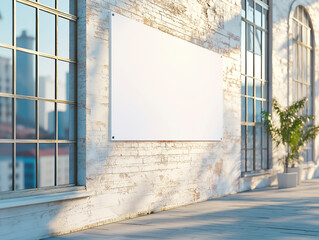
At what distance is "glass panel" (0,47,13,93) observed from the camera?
433cm

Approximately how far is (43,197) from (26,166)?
1.13ft

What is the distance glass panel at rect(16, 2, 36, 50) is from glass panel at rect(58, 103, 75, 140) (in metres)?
0.74

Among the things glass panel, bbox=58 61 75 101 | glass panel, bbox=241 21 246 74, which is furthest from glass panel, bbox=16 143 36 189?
glass panel, bbox=241 21 246 74

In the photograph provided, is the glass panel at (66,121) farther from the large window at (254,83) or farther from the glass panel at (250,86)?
the glass panel at (250,86)

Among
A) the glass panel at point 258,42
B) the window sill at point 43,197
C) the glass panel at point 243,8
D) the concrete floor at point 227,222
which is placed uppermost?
the glass panel at point 243,8

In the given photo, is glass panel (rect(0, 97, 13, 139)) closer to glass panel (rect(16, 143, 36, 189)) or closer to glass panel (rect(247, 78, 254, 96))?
glass panel (rect(16, 143, 36, 189))

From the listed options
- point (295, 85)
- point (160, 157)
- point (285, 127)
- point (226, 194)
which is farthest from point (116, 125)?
point (295, 85)

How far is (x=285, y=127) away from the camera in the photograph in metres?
9.60

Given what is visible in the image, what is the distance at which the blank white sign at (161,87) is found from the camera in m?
5.61

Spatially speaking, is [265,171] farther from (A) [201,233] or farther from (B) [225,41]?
(A) [201,233]

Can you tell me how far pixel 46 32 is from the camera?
4859 mm

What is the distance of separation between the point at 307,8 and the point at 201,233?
9334mm

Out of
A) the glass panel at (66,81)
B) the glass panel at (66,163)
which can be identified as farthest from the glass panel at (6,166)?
the glass panel at (66,81)

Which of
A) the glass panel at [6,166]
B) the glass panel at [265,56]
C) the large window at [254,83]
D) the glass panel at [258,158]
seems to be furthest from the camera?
the glass panel at [265,56]
